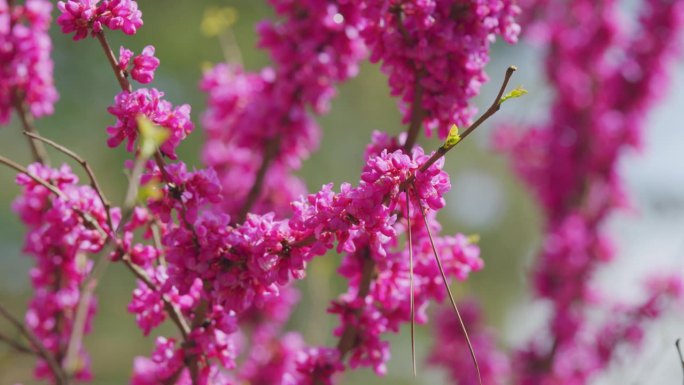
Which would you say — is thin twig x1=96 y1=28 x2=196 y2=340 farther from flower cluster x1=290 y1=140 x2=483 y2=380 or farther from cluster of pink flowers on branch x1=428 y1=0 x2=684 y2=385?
cluster of pink flowers on branch x1=428 y1=0 x2=684 y2=385

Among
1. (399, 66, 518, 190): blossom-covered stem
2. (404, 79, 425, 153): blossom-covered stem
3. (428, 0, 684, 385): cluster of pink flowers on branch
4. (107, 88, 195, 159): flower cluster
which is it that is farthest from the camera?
(428, 0, 684, 385): cluster of pink flowers on branch

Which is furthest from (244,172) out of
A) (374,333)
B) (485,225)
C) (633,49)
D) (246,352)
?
(485,225)

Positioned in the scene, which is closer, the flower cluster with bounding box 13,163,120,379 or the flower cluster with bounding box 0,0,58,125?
the flower cluster with bounding box 13,163,120,379

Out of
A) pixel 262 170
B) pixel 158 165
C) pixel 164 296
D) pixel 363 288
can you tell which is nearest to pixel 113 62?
pixel 158 165

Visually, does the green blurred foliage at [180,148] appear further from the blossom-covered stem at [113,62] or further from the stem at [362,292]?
the blossom-covered stem at [113,62]

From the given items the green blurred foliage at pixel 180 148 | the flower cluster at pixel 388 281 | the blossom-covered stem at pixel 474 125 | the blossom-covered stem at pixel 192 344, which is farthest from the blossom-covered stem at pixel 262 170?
the green blurred foliage at pixel 180 148

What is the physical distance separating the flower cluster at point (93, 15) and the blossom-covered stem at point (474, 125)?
24.3 inches

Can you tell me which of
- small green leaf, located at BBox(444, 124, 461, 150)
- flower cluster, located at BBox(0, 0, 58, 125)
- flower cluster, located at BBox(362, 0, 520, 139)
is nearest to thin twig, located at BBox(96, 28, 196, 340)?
small green leaf, located at BBox(444, 124, 461, 150)

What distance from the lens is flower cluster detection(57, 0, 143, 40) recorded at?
139cm

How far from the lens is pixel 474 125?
115 cm

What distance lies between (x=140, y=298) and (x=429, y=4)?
2.93ft

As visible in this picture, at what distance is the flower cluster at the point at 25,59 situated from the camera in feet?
6.77

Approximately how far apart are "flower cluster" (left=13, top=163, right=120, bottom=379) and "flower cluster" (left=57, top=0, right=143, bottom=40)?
0.35 metres

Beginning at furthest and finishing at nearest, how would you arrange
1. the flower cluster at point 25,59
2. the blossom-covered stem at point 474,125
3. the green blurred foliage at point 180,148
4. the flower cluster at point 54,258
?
1. the green blurred foliage at point 180,148
2. the flower cluster at point 25,59
3. the flower cluster at point 54,258
4. the blossom-covered stem at point 474,125
